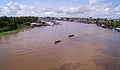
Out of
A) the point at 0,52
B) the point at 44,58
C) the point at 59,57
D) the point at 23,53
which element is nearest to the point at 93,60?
the point at 59,57

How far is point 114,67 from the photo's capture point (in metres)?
7.14

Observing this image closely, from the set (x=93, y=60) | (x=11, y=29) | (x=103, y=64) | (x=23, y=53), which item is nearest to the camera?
(x=103, y=64)

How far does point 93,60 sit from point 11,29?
20.5 metres

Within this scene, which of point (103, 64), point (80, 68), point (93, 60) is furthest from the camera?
point (93, 60)

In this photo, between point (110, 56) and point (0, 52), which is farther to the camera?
point (0, 52)

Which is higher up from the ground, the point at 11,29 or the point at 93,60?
the point at 11,29

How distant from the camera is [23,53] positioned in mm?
9438

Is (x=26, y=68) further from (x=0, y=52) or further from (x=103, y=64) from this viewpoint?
(x=103, y=64)

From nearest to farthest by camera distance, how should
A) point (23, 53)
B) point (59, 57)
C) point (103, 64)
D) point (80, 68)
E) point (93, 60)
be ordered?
1. point (80, 68)
2. point (103, 64)
3. point (93, 60)
4. point (59, 57)
5. point (23, 53)

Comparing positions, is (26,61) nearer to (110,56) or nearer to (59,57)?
(59,57)

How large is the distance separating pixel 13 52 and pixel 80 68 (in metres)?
7.56

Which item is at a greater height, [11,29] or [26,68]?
[11,29]

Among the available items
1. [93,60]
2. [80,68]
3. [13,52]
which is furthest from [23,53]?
[93,60]

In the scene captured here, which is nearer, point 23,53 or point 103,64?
point 103,64
